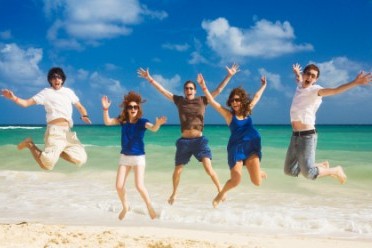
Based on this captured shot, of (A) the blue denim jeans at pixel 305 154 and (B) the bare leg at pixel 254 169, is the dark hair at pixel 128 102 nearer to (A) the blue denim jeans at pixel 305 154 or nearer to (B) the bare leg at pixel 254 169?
(B) the bare leg at pixel 254 169

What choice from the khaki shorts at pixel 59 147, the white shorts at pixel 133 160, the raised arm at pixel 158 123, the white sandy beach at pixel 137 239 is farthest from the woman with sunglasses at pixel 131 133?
the khaki shorts at pixel 59 147

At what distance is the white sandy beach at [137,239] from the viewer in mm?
6227

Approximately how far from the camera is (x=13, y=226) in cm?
699

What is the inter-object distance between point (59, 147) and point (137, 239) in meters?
→ 2.68

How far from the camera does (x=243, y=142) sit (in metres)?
7.47

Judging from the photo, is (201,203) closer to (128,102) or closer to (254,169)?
(254,169)

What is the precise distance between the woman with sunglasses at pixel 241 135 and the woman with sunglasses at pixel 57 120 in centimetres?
243

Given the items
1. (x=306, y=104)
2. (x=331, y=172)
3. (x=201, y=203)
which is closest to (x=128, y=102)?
(x=306, y=104)

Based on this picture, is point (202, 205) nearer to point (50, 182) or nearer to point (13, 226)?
point (13, 226)

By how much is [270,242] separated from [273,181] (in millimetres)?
8074

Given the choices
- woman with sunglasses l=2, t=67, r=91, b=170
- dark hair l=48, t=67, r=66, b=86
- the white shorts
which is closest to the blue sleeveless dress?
the white shorts

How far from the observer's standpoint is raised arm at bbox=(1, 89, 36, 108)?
7750 millimetres

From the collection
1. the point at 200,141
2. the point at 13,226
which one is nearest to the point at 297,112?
the point at 200,141

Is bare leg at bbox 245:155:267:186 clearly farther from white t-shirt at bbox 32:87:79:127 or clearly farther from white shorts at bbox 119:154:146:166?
white t-shirt at bbox 32:87:79:127
